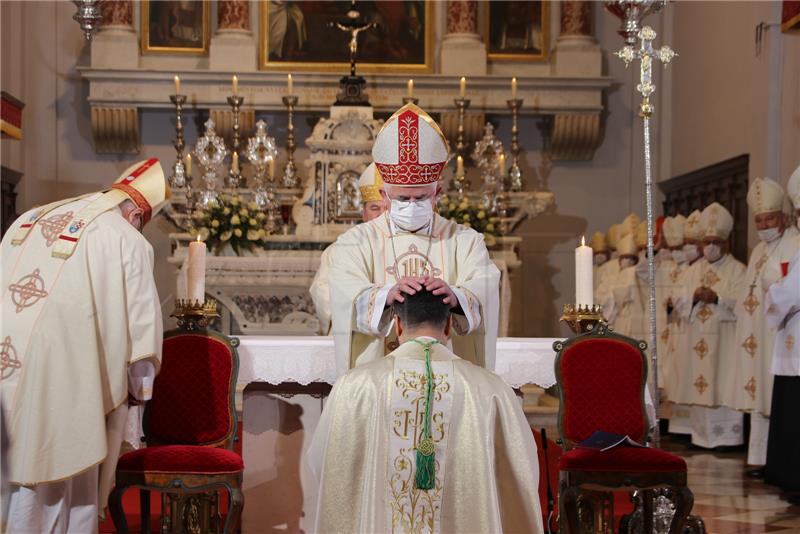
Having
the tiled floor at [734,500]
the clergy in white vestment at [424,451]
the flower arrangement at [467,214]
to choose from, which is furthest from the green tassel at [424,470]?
the flower arrangement at [467,214]

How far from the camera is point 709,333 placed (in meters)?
9.35

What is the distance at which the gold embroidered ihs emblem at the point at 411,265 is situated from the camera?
427cm

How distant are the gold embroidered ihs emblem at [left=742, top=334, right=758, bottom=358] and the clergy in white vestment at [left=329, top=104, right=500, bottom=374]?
475cm

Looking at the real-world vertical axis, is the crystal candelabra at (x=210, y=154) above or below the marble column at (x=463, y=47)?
below

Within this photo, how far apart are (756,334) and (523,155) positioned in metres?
4.56

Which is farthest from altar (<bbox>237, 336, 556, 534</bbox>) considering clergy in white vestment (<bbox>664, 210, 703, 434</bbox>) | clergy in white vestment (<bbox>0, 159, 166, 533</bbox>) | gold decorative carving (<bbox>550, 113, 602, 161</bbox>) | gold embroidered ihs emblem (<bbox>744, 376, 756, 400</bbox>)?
gold decorative carving (<bbox>550, 113, 602, 161</bbox>)

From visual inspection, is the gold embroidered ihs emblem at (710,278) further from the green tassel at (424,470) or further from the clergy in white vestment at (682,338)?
the green tassel at (424,470)

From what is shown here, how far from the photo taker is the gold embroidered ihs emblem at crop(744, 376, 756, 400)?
27.2 feet

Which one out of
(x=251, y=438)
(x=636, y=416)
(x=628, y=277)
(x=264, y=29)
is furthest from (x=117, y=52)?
(x=636, y=416)

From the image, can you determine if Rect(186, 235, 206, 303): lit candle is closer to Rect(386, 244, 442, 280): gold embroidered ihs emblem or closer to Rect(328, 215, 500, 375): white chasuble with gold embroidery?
Rect(328, 215, 500, 375): white chasuble with gold embroidery

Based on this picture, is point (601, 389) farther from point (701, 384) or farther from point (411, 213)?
point (701, 384)

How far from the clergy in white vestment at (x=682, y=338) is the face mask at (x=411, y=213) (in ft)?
19.2

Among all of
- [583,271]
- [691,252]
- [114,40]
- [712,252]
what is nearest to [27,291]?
[583,271]

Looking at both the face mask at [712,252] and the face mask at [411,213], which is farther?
the face mask at [712,252]
